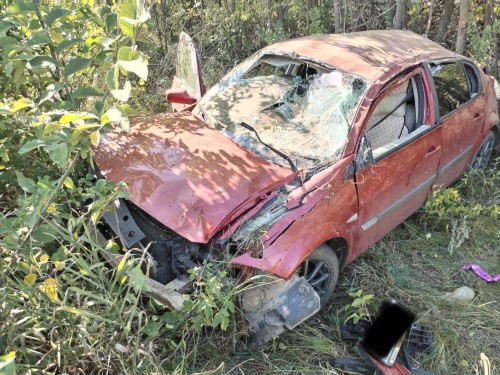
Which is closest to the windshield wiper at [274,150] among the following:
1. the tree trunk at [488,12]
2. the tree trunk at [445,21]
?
the tree trunk at [488,12]

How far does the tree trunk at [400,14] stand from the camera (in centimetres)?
588

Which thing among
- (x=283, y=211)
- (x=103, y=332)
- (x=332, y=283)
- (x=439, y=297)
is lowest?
(x=439, y=297)

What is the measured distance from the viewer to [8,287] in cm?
223

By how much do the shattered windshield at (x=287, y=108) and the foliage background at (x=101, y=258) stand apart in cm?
70

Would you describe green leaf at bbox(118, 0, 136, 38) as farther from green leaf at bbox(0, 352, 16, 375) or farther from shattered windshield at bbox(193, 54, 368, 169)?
shattered windshield at bbox(193, 54, 368, 169)

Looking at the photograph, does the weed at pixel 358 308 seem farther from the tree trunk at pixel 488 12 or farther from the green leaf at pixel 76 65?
the tree trunk at pixel 488 12

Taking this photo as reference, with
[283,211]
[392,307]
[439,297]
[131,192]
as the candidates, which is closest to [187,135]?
[131,192]

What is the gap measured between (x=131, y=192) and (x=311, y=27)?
14.4 feet

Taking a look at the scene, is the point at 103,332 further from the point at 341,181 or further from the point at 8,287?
the point at 341,181

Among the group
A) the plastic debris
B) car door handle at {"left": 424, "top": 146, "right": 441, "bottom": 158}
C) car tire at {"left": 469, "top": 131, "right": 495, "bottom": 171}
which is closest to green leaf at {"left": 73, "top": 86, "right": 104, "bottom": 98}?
car door handle at {"left": 424, "top": 146, "right": 441, "bottom": 158}

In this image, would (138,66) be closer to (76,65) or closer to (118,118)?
(118,118)

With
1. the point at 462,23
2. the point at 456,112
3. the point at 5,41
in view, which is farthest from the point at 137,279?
the point at 462,23

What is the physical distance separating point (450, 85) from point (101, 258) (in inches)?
122

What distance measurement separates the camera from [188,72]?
13.2 ft
